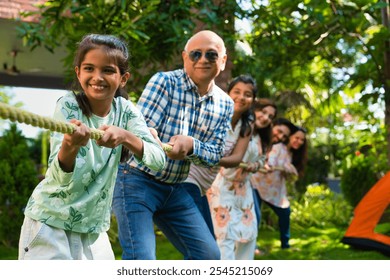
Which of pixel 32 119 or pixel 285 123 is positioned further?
pixel 285 123

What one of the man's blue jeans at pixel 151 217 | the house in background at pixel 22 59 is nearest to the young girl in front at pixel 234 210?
the man's blue jeans at pixel 151 217

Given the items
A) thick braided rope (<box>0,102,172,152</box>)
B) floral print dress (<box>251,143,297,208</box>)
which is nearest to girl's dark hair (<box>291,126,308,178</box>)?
floral print dress (<box>251,143,297,208</box>)

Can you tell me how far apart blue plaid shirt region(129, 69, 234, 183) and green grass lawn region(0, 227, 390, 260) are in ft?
10.3

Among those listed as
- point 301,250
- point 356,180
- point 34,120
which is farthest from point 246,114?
point 356,180

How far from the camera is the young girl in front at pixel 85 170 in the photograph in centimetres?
230

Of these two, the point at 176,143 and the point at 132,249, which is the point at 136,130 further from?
the point at 132,249

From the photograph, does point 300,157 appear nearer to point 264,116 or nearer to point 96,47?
point 264,116

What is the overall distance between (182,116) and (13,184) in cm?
375

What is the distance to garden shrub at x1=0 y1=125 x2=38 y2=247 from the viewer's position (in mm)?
6504

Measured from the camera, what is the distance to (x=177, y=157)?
117 inches

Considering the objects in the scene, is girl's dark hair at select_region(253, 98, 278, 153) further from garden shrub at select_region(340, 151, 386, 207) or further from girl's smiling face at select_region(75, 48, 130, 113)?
garden shrub at select_region(340, 151, 386, 207)

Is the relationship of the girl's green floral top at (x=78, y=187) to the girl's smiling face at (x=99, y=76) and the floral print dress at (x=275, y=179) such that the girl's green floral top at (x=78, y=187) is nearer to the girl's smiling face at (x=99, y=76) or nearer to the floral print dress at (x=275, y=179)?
the girl's smiling face at (x=99, y=76)
